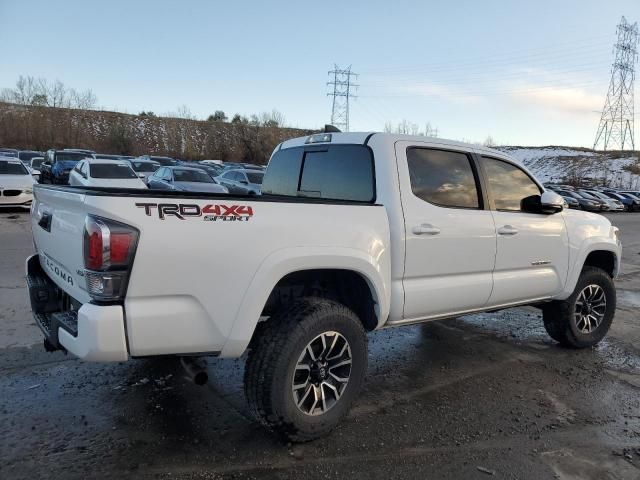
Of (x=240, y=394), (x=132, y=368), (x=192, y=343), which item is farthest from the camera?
(x=132, y=368)

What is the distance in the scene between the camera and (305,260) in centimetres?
312

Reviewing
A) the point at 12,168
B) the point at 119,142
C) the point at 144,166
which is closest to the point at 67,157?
the point at 144,166

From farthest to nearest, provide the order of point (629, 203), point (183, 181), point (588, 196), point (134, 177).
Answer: point (629, 203) → point (588, 196) → point (183, 181) → point (134, 177)

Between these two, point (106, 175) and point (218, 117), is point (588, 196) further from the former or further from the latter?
point (218, 117)

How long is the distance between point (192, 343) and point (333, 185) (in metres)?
1.85

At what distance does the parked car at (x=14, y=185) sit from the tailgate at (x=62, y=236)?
13.2m

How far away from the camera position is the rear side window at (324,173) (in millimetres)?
3887

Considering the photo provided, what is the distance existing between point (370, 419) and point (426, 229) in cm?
137

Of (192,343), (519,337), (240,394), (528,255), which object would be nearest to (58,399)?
(240,394)

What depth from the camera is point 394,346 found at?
17.3 feet

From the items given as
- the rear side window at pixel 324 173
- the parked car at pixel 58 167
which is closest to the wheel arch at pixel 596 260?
the rear side window at pixel 324 173

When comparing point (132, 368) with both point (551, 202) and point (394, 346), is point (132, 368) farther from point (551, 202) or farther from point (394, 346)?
point (551, 202)

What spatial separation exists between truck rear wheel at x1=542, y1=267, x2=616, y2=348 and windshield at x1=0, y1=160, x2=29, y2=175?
15.6m

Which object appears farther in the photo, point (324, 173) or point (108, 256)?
point (324, 173)
